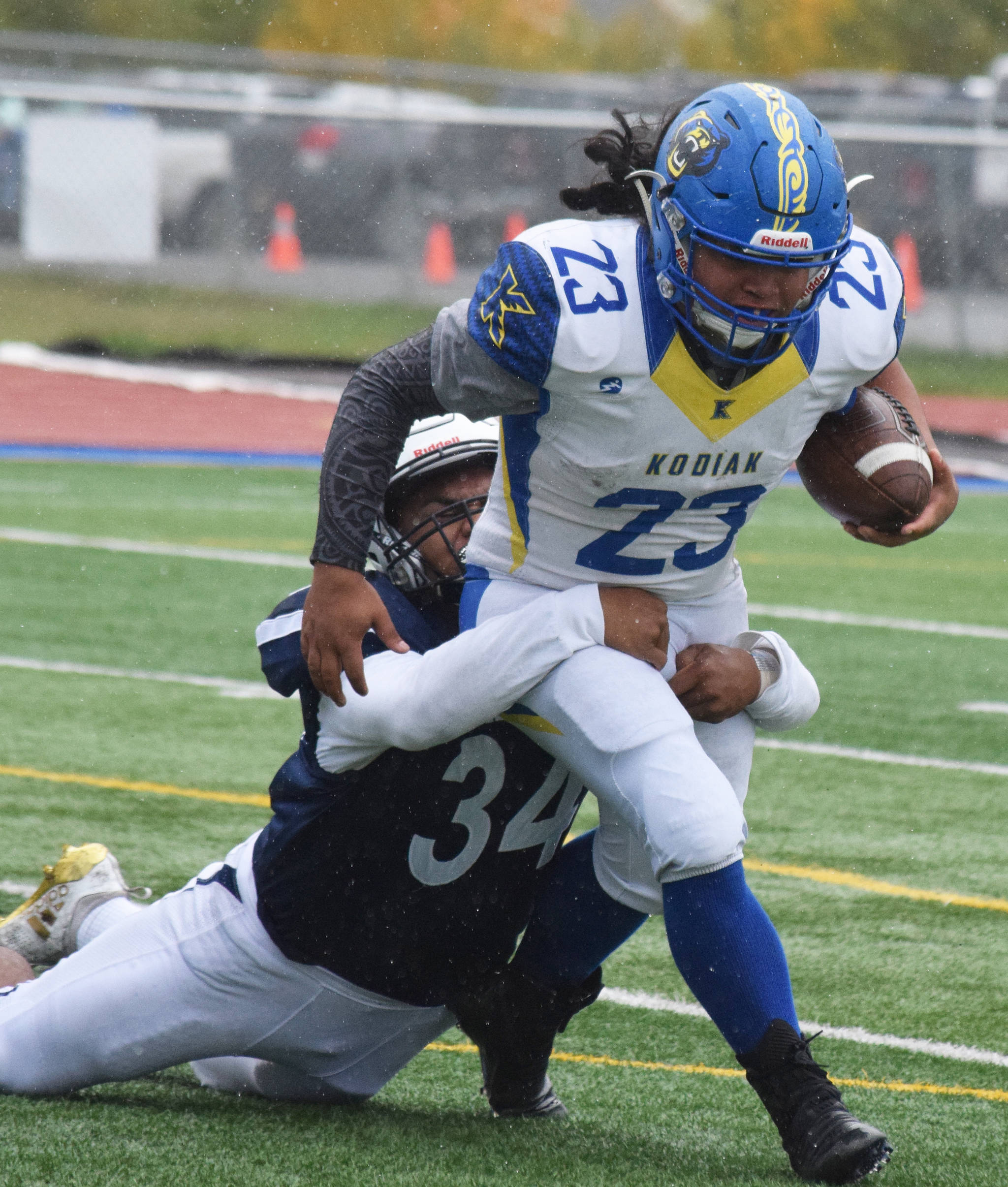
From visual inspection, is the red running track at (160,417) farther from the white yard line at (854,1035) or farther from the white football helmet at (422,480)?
the white football helmet at (422,480)

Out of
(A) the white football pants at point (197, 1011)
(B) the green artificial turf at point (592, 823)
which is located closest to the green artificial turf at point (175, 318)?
(B) the green artificial turf at point (592, 823)

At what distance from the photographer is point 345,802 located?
106 inches

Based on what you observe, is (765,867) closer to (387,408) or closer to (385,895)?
(385,895)

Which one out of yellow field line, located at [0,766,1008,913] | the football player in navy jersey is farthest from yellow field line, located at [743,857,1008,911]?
the football player in navy jersey

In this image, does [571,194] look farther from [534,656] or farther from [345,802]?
[345,802]

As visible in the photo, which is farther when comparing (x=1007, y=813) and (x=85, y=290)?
(x=85, y=290)

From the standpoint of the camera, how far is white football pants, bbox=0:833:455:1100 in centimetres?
273

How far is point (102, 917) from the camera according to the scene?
3.35m

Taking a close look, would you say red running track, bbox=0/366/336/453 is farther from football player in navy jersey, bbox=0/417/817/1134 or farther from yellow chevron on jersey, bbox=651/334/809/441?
yellow chevron on jersey, bbox=651/334/809/441

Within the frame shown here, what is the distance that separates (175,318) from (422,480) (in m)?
13.2

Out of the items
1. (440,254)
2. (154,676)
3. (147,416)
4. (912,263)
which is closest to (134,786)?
(154,676)

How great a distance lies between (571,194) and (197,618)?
4.70 metres

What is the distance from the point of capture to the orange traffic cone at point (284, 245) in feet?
51.4

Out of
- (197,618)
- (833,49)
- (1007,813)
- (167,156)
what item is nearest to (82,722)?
(197,618)
